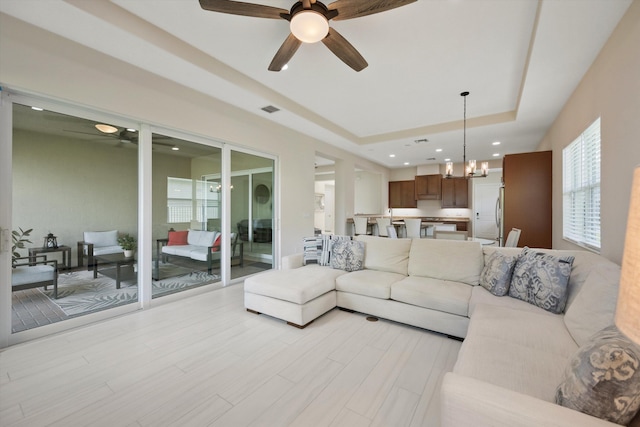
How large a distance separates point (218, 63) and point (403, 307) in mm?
3578

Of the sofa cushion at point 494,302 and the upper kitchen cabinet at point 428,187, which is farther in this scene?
the upper kitchen cabinet at point 428,187

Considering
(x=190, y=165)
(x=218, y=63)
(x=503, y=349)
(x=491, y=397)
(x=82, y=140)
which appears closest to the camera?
(x=491, y=397)

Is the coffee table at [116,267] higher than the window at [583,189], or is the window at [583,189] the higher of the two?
the window at [583,189]

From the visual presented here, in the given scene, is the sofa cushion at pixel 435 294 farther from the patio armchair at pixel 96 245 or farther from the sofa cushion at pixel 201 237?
the patio armchair at pixel 96 245

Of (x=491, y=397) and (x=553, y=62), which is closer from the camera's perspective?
(x=491, y=397)

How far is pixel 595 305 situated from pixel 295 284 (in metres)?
2.34

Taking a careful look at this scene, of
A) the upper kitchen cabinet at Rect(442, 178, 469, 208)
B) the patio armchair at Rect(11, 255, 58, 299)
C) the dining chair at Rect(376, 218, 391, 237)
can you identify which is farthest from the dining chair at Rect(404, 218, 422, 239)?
the patio armchair at Rect(11, 255, 58, 299)

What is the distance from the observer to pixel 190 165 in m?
3.91

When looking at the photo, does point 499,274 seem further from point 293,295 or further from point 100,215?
point 100,215

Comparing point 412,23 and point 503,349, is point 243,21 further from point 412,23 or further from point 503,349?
point 503,349

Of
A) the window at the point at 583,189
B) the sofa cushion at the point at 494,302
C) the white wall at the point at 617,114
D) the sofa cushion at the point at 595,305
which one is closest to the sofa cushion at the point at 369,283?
the sofa cushion at the point at 494,302

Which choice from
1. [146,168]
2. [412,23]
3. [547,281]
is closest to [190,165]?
[146,168]

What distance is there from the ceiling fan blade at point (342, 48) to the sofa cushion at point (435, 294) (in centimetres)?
237

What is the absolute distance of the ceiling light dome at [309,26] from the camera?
2.02 m
